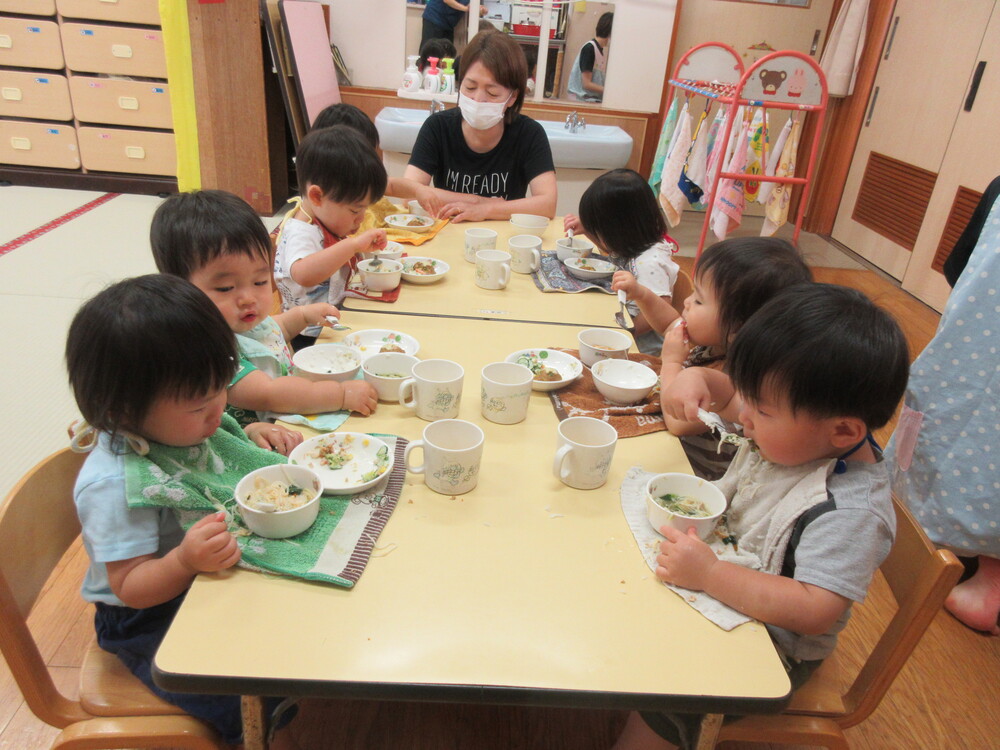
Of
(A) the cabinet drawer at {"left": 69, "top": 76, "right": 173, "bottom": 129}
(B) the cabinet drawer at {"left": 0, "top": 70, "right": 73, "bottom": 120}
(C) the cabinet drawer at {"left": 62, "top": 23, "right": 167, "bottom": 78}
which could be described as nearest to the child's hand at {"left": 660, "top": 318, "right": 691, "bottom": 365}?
(A) the cabinet drawer at {"left": 69, "top": 76, "right": 173, "bottom": 129}

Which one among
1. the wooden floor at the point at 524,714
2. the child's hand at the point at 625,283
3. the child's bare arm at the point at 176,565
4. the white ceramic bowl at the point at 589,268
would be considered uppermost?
the child's hand at the point at 625,283

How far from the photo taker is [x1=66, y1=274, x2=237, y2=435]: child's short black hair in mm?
827

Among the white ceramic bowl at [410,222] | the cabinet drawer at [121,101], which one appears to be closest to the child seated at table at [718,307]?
the white ceramic bowl at [410,222]

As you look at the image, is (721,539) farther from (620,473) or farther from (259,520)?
(259,520)

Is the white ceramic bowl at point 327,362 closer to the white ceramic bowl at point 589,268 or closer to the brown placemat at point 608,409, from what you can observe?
the brown placemat at point 608,409

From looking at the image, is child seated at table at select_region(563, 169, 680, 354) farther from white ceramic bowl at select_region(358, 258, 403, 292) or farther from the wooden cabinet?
the wooden cabinet

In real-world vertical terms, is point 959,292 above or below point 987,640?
above

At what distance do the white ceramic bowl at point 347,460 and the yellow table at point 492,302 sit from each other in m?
0.54

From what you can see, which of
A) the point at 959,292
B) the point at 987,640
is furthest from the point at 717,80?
the point at 987,640

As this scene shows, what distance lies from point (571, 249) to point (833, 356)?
118cm

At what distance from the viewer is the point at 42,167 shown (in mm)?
4578

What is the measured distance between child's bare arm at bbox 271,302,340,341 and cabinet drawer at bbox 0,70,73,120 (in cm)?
401

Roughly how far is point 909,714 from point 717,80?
3.32 metres

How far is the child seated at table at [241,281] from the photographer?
1143 mm
